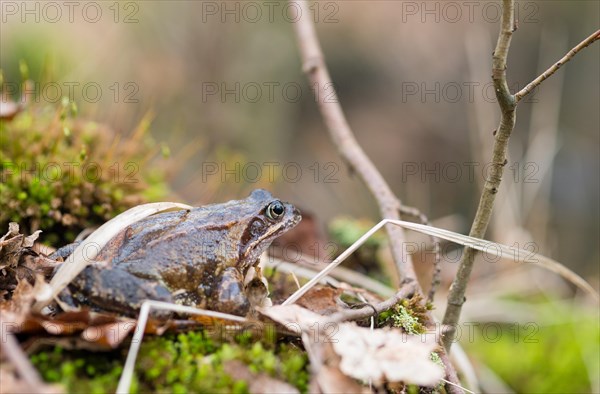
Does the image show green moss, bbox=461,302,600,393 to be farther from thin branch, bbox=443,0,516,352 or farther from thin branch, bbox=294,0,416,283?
thin branch, bbox=443,0,516,352

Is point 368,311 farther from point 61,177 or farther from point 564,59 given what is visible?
point 61,177

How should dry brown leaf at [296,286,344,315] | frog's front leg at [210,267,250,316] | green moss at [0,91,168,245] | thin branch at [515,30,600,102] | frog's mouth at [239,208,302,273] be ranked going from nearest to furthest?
thin branch at [515,30,600,102] < frog's front leg at [210,267,250,316] < dry brown leaf at [296,286,344,315] < frog's mouth at [239,208,302,273] < green moss at [0,91,168,245]

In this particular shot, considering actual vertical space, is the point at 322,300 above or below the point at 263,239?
below

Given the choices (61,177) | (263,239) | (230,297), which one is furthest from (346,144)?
(230,297)

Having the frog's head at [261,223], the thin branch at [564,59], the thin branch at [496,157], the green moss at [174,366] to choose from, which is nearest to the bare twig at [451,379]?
the thin branch at [496,157]

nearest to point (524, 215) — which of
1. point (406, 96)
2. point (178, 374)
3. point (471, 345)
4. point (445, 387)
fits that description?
point (471, 345)

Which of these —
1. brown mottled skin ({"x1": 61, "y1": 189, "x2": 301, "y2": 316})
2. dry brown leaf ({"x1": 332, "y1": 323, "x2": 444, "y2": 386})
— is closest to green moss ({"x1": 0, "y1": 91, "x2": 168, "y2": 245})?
brown mottled skin ({"x1": 61, "y1": 189, "x2": 301, "y2": 316})
